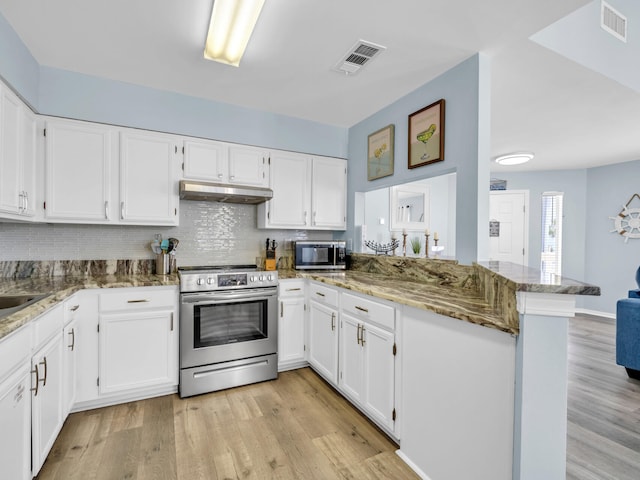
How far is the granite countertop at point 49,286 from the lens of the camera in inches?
53.1

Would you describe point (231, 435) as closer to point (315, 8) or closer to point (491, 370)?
point (491, 370)

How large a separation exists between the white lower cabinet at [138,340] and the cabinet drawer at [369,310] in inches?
52.8

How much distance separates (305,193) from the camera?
3.47 metres

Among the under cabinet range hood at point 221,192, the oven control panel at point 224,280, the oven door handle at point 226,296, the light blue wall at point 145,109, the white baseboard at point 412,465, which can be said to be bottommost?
the white baseboard at point 412,465

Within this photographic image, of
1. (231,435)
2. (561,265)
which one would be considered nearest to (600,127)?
(561,265)

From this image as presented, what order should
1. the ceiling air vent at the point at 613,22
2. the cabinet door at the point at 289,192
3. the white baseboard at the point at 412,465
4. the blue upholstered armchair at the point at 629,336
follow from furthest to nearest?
the cabinet door at the point at 289,192 < the blue upholstered armchair at the point at 629,336 < the ceiling air vent at the point at 613,22 < the white baseboard at the point at 412,465

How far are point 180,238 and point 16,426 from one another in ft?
6.47

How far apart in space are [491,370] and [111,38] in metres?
2.85

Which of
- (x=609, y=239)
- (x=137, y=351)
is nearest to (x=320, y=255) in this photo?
(x=137, y=351)

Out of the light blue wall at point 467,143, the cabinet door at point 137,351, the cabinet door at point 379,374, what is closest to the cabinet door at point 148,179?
the cabinet door at point 137,351

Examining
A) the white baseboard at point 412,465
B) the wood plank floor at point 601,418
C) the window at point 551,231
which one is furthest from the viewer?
the window at point 551,231

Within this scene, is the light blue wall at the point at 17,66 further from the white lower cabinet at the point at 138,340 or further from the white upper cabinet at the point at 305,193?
the white upper cabinet at the point at 305,193

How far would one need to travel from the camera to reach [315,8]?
1789 millimetres

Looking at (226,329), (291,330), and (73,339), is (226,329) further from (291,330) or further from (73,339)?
(73,339)
